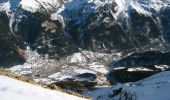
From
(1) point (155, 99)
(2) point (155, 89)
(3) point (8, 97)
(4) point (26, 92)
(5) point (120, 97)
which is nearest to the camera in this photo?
(3) point (8, 97)

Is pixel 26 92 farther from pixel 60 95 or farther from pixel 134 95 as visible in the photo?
pixel 134 95

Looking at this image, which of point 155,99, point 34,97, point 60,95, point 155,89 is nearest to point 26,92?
point 34,97

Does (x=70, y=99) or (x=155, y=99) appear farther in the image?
(x=155, y=99)

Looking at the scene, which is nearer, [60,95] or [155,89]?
[60,95]

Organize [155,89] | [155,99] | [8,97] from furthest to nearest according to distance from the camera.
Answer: [155,89], [155,99], [8,97]

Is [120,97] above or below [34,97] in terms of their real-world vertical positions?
below

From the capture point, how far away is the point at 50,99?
956 inches

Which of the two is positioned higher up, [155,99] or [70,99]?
[70,99]

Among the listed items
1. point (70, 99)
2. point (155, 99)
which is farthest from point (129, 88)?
point (70, 99)

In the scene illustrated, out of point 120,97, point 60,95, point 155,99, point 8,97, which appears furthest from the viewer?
point 120,97

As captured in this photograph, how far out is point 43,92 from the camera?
25312 millimetres

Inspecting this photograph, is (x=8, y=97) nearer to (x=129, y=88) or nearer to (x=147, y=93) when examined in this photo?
(x=147, y=93)

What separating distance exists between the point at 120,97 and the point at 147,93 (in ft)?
48.1

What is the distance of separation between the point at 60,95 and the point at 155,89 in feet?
463
